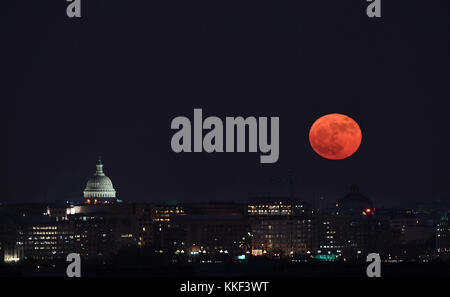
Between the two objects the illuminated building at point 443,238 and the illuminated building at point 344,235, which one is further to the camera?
the illuminated building at point 443,238

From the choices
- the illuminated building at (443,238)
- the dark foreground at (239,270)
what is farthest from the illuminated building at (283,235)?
the dark foreground at (239,270)

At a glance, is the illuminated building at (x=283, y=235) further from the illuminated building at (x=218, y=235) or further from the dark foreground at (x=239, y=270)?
the dark foreground at (x=239, y=270)

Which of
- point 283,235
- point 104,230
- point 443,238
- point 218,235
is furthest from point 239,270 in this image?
point 443,238

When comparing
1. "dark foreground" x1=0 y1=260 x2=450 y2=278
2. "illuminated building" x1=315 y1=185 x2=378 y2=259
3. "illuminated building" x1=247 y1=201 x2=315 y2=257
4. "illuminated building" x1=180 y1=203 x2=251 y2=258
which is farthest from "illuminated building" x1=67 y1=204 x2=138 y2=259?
"illuminated building" x1=315 y1=185 x2=378 y2=259

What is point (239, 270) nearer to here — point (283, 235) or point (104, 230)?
point (104, 230)

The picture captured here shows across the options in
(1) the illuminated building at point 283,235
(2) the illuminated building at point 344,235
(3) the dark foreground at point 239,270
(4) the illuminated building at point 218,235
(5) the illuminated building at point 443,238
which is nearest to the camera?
(3) the dark foreground at point 239,270

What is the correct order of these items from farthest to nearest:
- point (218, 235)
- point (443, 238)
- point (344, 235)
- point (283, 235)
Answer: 1. point (443, 238)
2. point (344, 235)
3. point (283, 235)
4. point (218, 235)

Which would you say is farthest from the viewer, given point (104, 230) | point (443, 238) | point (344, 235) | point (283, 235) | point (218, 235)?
point (443, 238)

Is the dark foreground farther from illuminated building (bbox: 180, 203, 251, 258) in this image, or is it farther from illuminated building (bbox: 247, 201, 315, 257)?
illuminated building (bbox: 247, 201, 315, 257)

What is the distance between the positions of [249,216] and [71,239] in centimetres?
3002
